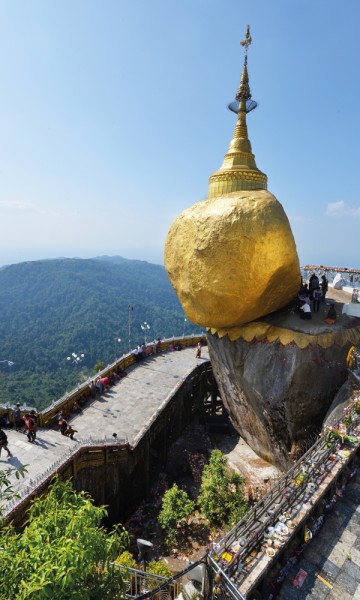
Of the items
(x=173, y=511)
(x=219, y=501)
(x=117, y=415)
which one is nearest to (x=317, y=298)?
(x=219, y=501)

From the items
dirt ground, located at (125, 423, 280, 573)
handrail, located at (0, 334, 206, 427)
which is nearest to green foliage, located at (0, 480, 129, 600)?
dirt ground, located at (125, 423, 280, 573)

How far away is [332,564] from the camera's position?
559 cm

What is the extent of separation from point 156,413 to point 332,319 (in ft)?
35.5

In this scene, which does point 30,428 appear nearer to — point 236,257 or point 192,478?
point 192,478

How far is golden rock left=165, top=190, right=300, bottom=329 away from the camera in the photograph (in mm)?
11977

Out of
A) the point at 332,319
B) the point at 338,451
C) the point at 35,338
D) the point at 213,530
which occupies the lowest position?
the point at 35,338

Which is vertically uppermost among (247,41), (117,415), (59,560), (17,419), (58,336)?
(247,41)

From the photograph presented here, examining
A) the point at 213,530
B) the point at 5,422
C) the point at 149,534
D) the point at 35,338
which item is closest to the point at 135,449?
the point at 149,534

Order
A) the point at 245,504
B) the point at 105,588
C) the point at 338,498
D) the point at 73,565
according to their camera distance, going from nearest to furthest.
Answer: the point at 73,565
the point at 105,588
the point at 338,498
the point at 245,504

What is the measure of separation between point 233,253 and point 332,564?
9214mm

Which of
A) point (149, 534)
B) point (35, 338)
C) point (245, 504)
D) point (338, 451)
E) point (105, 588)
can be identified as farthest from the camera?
point (35, 338)

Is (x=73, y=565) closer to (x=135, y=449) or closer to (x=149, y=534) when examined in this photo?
(x=135, y=449)

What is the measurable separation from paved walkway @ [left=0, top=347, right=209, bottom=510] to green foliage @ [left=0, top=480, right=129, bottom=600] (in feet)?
26.5

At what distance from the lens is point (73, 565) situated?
159 inches
